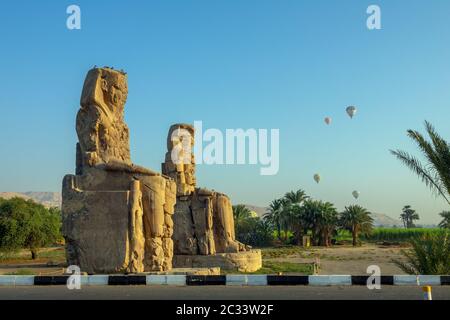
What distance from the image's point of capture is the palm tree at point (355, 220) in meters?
52.0

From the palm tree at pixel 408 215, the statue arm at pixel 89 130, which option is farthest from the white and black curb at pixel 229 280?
the palm tree at pixel 408 215

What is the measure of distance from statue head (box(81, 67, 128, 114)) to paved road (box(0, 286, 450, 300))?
18.5 feet

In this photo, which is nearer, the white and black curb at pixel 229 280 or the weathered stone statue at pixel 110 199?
the white and black curb at pixel 229 280

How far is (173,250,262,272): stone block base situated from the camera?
784 inches

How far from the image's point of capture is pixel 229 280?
11016mm

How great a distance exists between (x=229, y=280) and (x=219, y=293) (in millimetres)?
1447

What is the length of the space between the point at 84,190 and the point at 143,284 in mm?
3457

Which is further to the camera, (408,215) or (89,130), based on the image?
(408,215)

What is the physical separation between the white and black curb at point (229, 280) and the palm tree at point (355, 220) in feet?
138

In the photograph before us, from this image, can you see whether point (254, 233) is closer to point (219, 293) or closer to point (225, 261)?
point (225, 261)

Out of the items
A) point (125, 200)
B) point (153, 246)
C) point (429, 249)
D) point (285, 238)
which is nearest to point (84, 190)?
point (125, 200)

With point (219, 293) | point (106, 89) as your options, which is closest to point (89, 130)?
point (106, 89)

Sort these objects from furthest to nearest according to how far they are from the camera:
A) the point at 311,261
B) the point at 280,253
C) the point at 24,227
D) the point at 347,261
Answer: the point at 280,253 < the point at 24,227 < the point at 347,261 < the point at 311,261

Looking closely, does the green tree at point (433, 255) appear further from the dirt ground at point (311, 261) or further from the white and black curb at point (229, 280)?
the dirt ground at point (311, 261)
